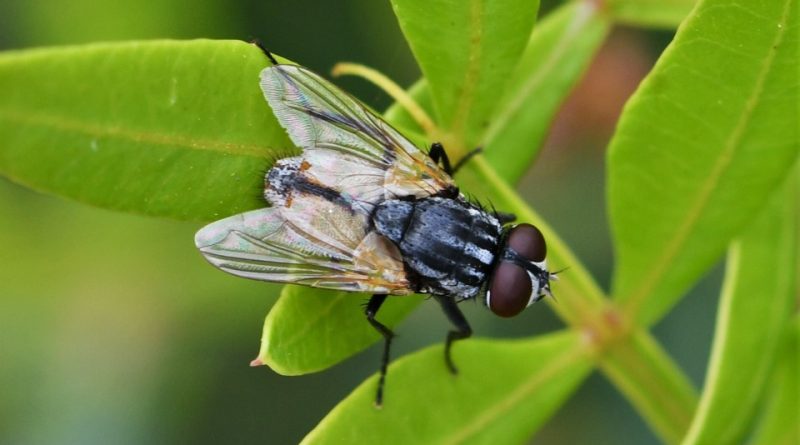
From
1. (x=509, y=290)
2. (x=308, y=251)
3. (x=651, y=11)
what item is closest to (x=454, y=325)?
(x=509, y=290)

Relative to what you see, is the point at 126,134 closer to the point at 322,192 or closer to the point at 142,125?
the point at 142,125

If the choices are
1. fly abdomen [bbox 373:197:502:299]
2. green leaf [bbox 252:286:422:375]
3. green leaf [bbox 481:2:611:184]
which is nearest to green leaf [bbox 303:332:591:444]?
green leaf [bbox 252:286:422:375]

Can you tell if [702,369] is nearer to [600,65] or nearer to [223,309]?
[600,65]

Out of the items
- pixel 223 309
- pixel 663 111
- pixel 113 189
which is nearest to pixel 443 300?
pixel 663 111

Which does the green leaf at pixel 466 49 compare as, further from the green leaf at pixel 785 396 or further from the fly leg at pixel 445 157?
the green leaf at pixel 785 396

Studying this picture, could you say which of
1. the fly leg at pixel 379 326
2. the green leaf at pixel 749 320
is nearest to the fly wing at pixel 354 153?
the fly leg at pixel 379 326
